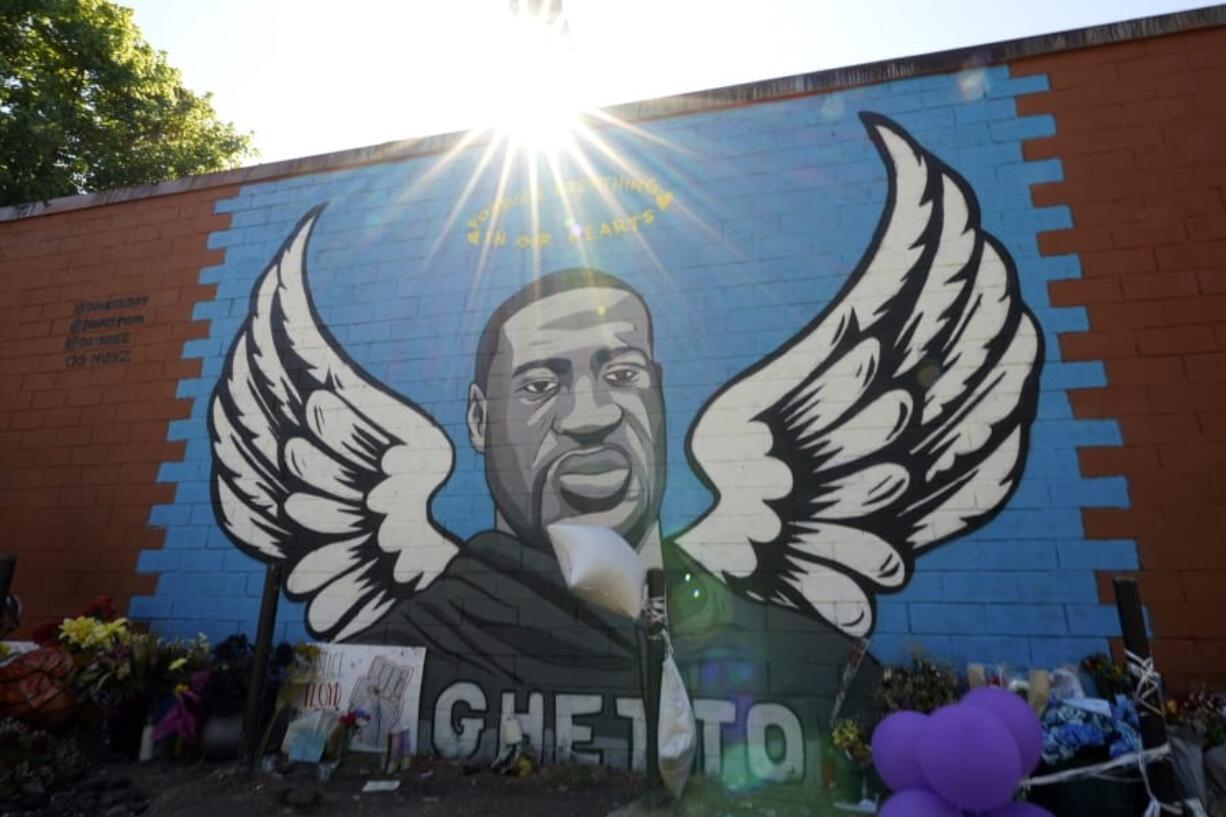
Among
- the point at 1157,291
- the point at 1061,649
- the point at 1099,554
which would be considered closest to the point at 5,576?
the point at 1061,649

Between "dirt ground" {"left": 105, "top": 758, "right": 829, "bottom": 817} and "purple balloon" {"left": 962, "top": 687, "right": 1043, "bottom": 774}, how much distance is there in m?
1.24

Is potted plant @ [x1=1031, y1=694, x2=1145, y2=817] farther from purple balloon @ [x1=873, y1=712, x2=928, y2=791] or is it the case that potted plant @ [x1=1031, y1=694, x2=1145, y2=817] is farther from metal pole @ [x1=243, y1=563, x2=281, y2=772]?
metal pole @ [x1=243, y1=563, x2=281, y2=772]

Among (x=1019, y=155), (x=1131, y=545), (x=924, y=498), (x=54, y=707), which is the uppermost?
(x=1019, y=155)

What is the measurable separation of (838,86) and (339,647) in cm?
553

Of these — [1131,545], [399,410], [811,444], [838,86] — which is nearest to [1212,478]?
[1131,545]

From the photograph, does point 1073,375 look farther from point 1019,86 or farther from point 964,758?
point 964,758

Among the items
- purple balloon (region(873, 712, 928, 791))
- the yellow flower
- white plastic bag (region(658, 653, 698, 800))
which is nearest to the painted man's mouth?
white plastic bag (region(658, 653, 698, 800))

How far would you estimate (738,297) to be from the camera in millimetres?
4938

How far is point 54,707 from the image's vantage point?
4.77m

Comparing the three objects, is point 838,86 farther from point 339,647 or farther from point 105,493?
point 105,493

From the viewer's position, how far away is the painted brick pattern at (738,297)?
13.4ft

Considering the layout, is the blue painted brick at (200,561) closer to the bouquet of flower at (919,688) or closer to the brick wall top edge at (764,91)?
the brick wall top edge at (764,91)

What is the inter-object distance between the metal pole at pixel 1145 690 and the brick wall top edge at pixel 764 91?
151 inches

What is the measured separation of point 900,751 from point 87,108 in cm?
1543
